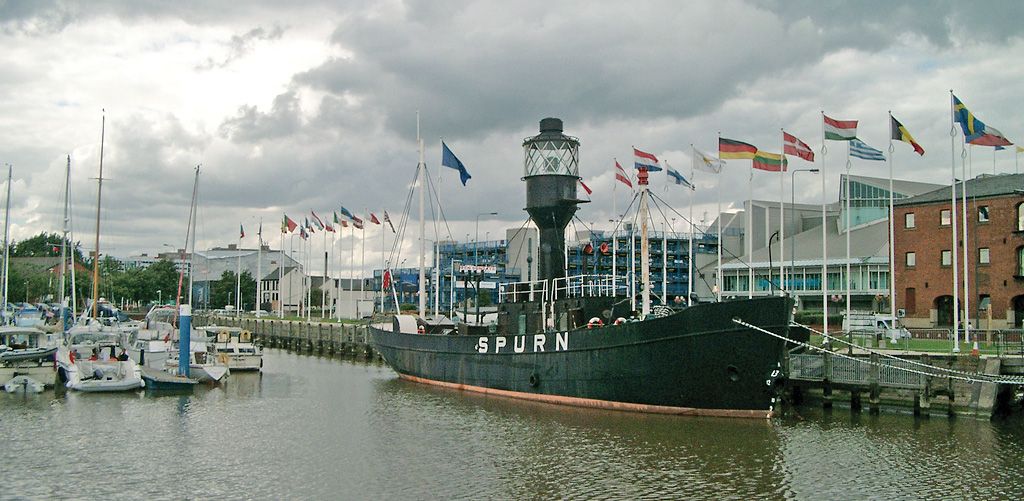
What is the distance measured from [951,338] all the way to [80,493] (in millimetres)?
34569

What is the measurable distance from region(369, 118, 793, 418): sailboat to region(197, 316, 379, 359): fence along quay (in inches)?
762

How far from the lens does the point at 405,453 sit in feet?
76.8

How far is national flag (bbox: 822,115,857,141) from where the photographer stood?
113 ft

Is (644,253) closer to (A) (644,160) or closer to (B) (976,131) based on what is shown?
Answer: (A) (644,160)

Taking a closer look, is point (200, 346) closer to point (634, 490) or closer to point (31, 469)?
point (31, 469)

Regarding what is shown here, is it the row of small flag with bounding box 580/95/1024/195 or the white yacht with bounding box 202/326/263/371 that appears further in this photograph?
the white yacht with bounding box 202/326/263/371

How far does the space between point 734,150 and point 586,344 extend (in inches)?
461

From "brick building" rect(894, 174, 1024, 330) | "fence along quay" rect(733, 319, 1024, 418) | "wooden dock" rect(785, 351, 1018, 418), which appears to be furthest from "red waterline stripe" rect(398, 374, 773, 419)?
"brick building" rect(894, 174, 1024, 330)

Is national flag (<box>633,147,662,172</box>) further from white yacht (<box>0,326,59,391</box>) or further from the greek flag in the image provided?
white yacht (<box>0,326,59,391</box>)

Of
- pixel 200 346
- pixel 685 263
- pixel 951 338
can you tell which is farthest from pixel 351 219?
pixel 685 263

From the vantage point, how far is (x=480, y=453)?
23.3 m

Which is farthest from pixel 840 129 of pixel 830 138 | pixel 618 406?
pixel 618 406

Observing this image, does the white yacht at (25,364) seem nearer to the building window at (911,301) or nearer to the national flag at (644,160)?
the national flag at (644,160)

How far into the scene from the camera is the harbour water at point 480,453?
19125 mm
